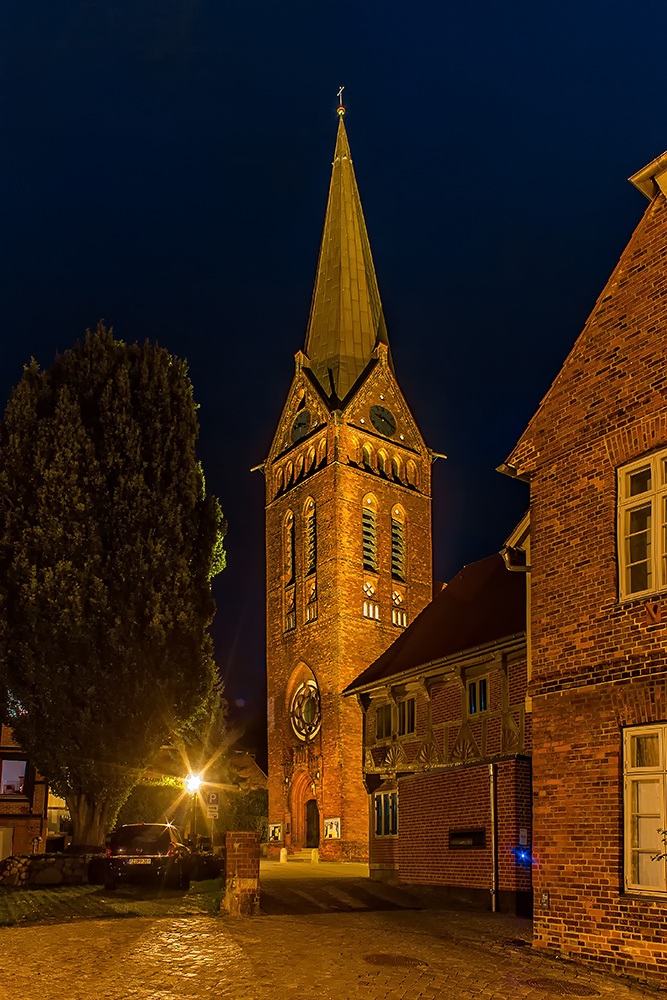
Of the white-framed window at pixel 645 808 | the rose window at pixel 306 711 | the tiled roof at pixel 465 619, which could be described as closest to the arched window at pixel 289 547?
the rose window at pixel 306 711

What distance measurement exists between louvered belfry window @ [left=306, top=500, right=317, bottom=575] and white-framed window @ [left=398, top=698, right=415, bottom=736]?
653 inches

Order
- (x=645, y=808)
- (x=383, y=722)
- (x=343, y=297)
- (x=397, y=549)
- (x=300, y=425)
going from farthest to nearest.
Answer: (x=343, y=297), (x=300, y=425), (x=397, y=549), (x=383, y=722), (x=645, y=808)

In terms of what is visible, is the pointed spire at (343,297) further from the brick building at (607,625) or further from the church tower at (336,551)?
the brick building at (607,625)

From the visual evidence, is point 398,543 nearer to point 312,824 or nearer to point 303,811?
point 303,811

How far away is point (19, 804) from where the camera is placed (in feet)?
105

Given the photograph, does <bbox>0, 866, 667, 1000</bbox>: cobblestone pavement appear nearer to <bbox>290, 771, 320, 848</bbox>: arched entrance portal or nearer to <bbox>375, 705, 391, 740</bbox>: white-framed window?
<bbox>375, 705, 391, 740</bbox>: white-framed window

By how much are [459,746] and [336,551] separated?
1989 centimetres

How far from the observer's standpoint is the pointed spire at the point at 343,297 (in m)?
49.9

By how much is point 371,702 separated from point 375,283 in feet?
98.1

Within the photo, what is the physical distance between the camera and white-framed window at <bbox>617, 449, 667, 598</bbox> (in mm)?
10781

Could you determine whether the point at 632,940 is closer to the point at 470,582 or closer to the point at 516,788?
the point at 516,788

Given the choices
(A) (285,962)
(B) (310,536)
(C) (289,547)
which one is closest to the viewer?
(A) (285,962)

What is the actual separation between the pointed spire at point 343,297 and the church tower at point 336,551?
0.09 m

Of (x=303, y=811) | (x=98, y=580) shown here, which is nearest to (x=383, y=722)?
(x=98, y=580)
